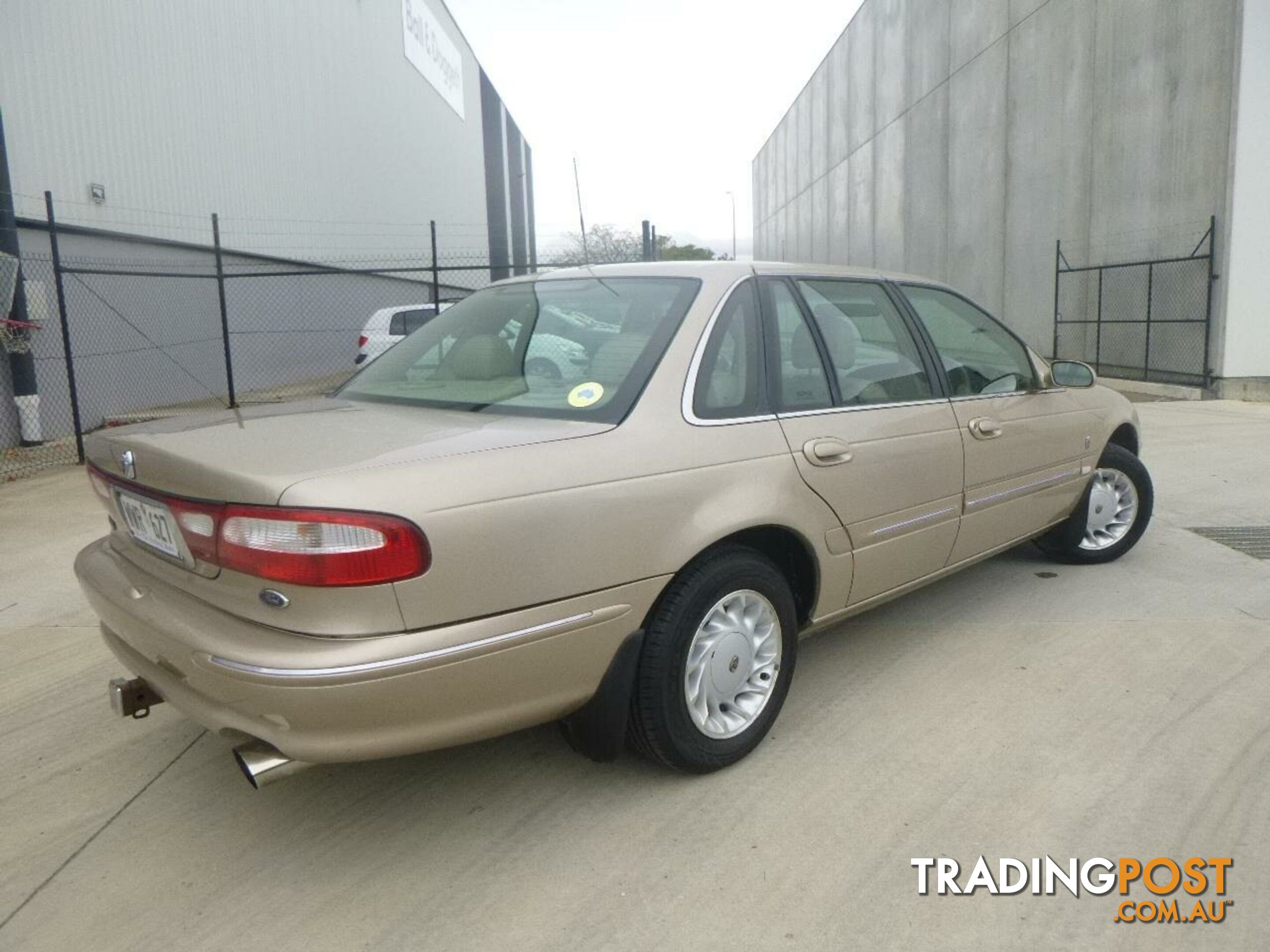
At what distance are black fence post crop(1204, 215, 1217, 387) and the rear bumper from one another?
1272 cm

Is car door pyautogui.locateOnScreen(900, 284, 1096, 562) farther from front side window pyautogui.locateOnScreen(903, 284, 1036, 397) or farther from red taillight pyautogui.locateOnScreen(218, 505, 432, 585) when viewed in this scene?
red taillight pyautogui.locateOnScreen(218, 505, 432, 585)

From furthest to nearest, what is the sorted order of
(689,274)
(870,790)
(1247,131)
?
1. (1247,131)
2. (689,274)
3. (870,790)

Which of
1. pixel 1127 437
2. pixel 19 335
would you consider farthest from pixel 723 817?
pixel 19 335

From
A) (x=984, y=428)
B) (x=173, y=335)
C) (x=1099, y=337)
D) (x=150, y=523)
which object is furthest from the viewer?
(x=1099, y=337)

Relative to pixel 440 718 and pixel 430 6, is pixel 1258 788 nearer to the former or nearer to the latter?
pixel 440 718

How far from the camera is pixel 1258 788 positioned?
2820mm

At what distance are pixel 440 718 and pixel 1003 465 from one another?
8.74 ft

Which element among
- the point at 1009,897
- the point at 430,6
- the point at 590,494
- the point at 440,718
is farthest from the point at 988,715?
the point at 430,6

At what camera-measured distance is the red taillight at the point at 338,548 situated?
2189mm

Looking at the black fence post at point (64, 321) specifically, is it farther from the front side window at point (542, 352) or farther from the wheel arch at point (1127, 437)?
the wheel arch at point (1127, 437)

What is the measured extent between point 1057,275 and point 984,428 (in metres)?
13.6

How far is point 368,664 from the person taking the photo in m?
2.20

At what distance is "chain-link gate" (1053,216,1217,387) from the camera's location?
43.0 ft

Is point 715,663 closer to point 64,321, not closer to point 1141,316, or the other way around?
point 64,321
